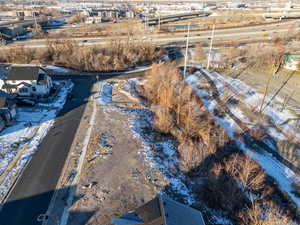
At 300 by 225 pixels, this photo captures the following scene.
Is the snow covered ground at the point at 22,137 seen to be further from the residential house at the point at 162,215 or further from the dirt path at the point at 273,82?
the dirt path at the point at 273,82

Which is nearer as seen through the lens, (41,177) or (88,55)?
(41,177)

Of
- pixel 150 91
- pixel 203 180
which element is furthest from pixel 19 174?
pixel 150 91

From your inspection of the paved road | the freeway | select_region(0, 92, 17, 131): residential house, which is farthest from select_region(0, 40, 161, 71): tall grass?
select_region(0, 92, 17, 131): residential house

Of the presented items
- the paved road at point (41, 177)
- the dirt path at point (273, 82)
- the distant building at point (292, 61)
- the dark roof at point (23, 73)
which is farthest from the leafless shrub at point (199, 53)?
the dark roof at point (23, 73)

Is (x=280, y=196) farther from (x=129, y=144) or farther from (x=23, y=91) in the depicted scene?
(x=23, y=91)

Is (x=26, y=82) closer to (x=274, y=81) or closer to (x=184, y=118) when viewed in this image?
(x=184, y=118)

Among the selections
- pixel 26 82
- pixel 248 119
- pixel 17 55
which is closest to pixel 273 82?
pixel 248 119

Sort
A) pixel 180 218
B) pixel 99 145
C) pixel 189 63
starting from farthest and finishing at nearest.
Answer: pixel 189 63
pixel 99 145
pixel 180 218
